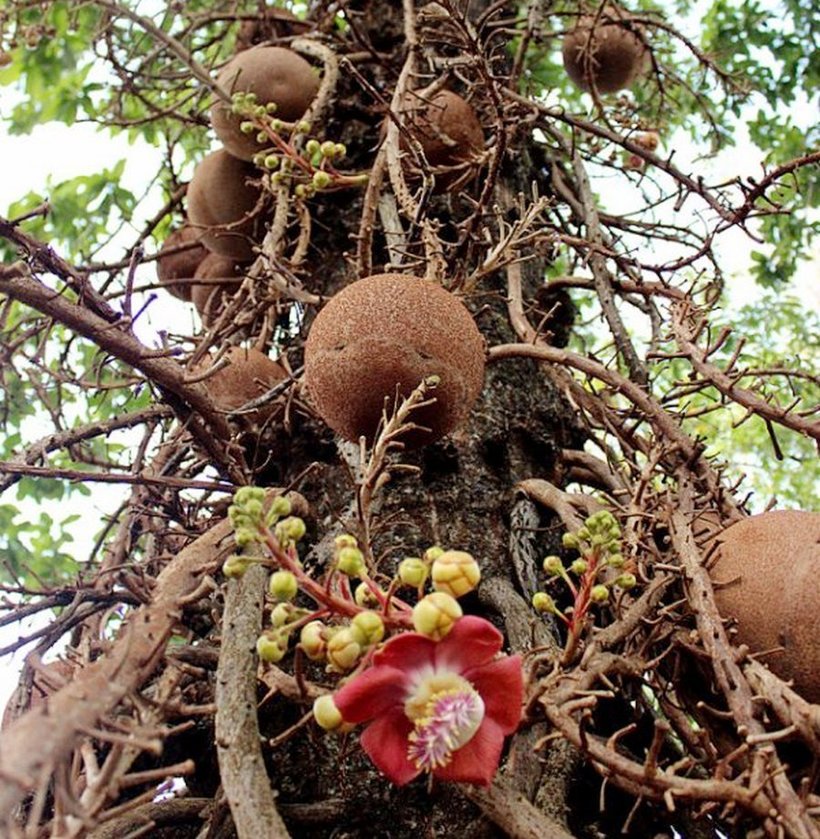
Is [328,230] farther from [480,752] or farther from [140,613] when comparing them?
[480,752]

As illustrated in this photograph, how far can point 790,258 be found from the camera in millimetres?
3027

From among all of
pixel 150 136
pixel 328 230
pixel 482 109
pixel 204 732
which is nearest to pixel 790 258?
pixel 482 109

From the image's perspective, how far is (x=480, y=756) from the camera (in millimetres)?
796

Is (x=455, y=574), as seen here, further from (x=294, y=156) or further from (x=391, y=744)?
(x=294, y=156)

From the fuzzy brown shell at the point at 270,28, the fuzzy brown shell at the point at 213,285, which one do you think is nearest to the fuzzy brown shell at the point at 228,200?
the fuzzy brown shell at the point at 213,285

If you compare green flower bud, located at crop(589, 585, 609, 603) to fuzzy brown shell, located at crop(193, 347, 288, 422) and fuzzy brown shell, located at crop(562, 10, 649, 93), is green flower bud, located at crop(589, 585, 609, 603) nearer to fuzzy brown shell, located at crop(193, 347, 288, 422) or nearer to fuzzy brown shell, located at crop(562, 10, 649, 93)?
fuzzy brown shell, located at crop(193, 347, 288, 422)

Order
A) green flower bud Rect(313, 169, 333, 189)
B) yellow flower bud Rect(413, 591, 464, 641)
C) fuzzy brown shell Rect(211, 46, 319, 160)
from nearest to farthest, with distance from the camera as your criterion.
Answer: yellow flower bud Rect(413, 591, 464, 641), green flower bud Rect(313, 169, 333, 189), fuzzy brown shell Rect(211, 46, 319, 160)

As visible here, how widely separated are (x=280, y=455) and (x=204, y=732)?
0.48 metres

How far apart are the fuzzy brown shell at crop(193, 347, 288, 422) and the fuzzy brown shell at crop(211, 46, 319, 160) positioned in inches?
20.7

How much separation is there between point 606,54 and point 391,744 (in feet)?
6.38

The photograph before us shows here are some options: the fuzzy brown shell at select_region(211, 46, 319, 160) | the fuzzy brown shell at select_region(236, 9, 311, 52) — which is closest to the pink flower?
the fuzzy brown shell at select_region(211, 46, 319, 160)

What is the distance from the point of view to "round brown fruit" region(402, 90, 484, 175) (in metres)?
1.70

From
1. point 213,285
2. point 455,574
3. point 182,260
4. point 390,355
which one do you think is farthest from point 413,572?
point 182,260

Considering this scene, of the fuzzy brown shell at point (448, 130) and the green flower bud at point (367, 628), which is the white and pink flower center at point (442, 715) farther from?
the fuzzy brown shell at point (448, 130)
